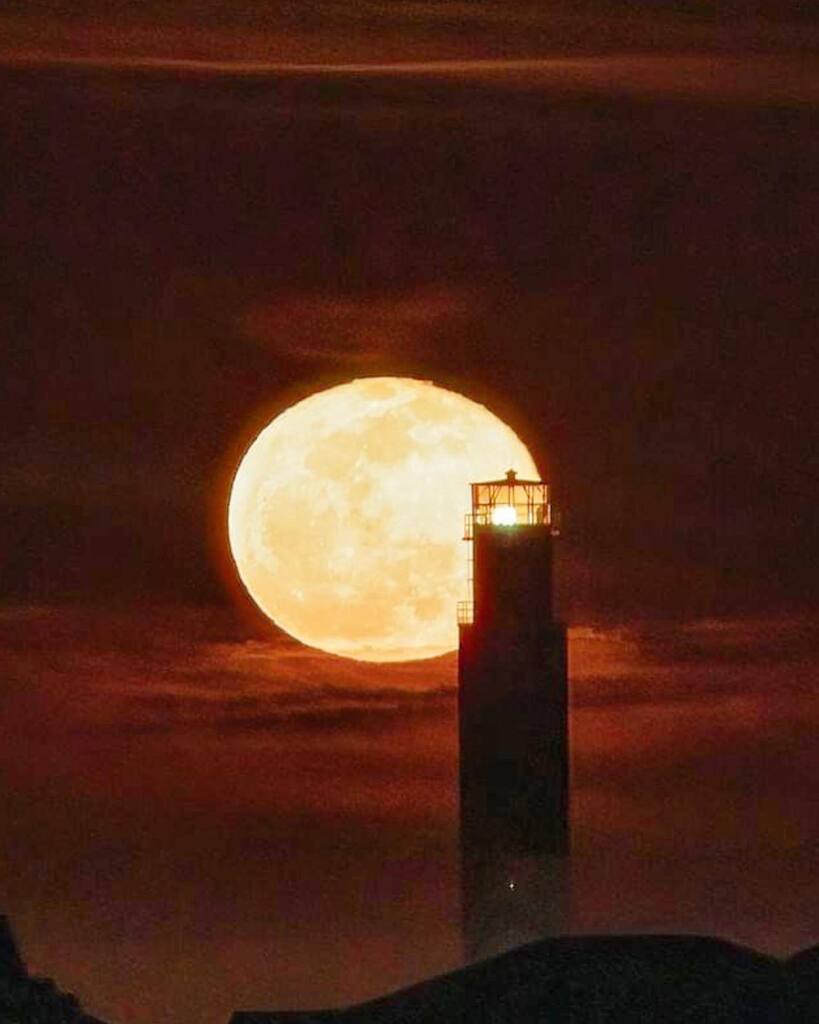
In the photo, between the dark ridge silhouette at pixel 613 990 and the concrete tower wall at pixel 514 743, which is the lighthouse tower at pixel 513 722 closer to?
the concrete tower wall at pixel 514 743

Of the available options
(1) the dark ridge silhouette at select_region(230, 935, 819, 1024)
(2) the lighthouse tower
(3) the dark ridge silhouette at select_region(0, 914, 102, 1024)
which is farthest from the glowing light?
(3) the dark ridge silhouette at select_region(0, 914, 102, 1024)

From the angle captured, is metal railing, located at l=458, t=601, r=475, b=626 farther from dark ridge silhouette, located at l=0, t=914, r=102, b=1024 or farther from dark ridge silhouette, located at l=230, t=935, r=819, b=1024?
dark ridge silhouette, located at l=0, t=914, r=102, b=1024

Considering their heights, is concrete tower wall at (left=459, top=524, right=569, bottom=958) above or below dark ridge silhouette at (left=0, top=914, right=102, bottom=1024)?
above

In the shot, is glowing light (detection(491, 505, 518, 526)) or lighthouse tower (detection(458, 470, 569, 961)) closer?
lighthouse tower (detection(458, 470, 569, 961))

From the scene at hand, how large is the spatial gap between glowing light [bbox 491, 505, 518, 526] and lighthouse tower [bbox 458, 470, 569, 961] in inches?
0.5

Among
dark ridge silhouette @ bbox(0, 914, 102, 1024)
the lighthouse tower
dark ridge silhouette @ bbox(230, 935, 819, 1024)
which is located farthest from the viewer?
the lighthouse tower

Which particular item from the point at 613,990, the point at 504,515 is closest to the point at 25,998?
the point at 613,990

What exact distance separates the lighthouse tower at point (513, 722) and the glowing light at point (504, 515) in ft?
0.04

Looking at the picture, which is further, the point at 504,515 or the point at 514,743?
the point at 504,515

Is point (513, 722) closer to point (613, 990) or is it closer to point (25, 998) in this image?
point (613, 990)

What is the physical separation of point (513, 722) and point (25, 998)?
5.82 metres

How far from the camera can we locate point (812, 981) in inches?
730

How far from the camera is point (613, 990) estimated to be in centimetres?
1800

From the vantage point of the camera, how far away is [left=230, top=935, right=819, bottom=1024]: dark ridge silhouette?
58.5ft
